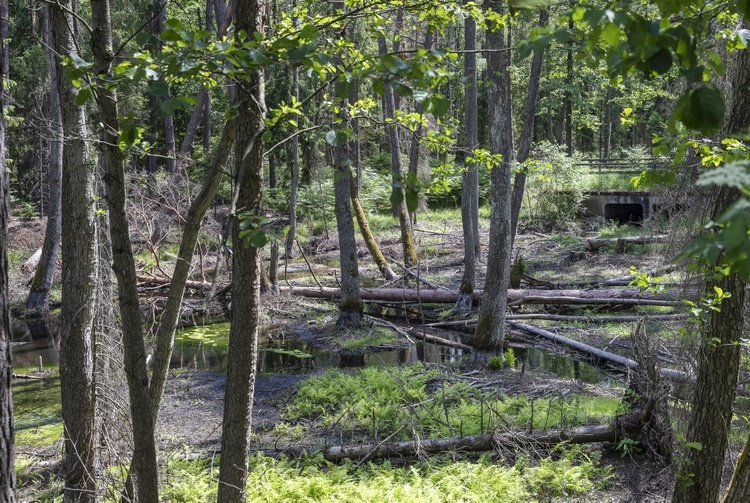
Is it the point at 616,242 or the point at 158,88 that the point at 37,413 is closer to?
the point at 158,88

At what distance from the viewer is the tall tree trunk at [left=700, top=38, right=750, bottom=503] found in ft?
16.0

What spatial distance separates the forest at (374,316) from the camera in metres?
3.16

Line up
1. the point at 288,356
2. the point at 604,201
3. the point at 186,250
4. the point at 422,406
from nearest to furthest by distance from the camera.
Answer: the point at 186,250 → the point at 422,406 → the point at 288,356 → the point at 604,201

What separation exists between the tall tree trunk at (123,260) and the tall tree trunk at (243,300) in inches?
19.9

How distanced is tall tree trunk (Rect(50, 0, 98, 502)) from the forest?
0.02 meters

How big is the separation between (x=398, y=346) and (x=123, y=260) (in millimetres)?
10479

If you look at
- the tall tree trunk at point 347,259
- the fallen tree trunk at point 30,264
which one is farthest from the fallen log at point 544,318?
the fallen tree trunk at point 30,264

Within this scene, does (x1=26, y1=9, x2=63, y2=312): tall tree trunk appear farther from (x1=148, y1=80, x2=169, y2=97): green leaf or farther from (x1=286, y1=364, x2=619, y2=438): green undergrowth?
(x1=148, y1=80, x2=169, y2=97): green leaf

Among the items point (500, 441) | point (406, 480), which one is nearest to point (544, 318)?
point (500, 441)

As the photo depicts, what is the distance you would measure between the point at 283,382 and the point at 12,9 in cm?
2542

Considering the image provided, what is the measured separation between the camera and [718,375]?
5.11 m

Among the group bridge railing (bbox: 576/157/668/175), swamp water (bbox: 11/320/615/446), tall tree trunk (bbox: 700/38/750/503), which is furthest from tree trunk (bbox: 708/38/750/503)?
bridge railing (bbox: 576/157/668/175)

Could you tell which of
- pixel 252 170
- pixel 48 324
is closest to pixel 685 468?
pixel 252 170

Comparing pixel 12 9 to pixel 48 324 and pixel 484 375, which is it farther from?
pixel 484 375
